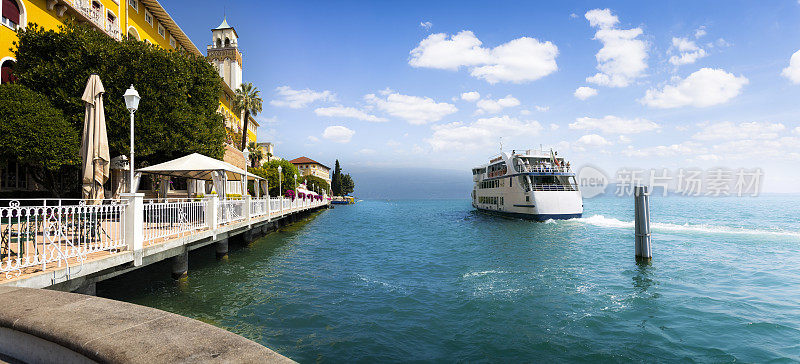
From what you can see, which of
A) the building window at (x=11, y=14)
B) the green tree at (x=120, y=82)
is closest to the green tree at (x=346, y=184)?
the green tree at (x=120, y=82)

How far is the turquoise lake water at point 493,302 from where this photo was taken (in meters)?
7.16

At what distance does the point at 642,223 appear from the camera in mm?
15961

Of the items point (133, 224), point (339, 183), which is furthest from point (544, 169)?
point (339, 183)

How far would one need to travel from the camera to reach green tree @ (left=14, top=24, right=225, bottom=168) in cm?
1695

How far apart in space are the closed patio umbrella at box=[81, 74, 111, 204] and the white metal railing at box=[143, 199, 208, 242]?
4.16ft

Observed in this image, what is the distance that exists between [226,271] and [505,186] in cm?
3450

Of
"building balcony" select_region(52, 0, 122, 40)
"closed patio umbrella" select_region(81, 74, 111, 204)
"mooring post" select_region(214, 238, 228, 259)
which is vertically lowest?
"mooring post" select_region(214, 238, 228, 259)

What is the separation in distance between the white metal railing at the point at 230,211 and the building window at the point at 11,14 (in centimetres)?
1440

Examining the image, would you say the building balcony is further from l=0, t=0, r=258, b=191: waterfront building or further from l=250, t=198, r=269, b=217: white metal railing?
l=250, t=198, r=269, b=217: white metal railing

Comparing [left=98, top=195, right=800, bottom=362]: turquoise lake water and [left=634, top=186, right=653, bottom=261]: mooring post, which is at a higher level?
[left=634, top=186, right=653, bottom=261]: mooring post

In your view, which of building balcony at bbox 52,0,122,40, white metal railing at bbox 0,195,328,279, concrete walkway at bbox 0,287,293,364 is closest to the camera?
concrete walkway at bbox 0,287,293,364

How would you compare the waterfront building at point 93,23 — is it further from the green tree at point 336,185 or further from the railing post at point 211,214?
the green tree at point 336,185

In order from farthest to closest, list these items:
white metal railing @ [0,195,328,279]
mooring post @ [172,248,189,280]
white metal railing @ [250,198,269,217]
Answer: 1. white metal railing @ [250,198,269,217]
2. mooring post @ [172,248,189,280]
3. white metal railing @ [0,195,328,279]

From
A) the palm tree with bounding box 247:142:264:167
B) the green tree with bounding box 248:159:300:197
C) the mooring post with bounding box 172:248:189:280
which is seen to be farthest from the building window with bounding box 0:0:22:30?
the palm tree with bounding box 247:142:264:167
